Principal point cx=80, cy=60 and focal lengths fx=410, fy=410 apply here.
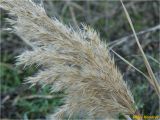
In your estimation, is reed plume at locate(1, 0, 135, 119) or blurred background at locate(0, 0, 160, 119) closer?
reed plume at locate(1, 0, 135, 119)

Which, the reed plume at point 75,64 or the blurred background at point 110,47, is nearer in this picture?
the reed plume at point 75,64

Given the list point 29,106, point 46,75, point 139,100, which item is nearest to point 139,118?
point 46,75

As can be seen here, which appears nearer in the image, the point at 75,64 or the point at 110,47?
the point at 75,64

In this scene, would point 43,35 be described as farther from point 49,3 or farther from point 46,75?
point 49,3
